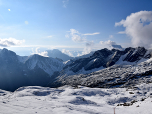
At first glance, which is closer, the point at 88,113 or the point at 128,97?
the point at 88,113

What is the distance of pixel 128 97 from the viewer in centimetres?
3183

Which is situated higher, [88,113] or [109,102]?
[88,113]

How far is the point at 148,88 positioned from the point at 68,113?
4043cm

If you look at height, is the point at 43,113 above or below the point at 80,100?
above

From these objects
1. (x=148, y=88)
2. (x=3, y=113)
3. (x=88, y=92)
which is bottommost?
(x=88, y=92)

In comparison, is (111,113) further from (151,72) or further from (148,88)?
(151,72)

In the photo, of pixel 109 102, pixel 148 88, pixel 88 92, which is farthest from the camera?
pixel 88 92

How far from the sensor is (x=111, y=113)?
1892 cm

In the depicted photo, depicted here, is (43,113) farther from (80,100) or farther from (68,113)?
(80,100)

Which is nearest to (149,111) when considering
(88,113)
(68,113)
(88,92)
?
(88,113)

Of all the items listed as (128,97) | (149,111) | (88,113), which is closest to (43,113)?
(88,113)

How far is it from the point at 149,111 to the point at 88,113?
10348 millimetres

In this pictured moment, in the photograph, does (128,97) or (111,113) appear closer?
(111,113)

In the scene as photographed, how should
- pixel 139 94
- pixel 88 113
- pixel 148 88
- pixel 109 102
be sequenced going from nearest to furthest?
pixel 88 113
pixel 109 102
pixel 139 94
pixel 148 88
